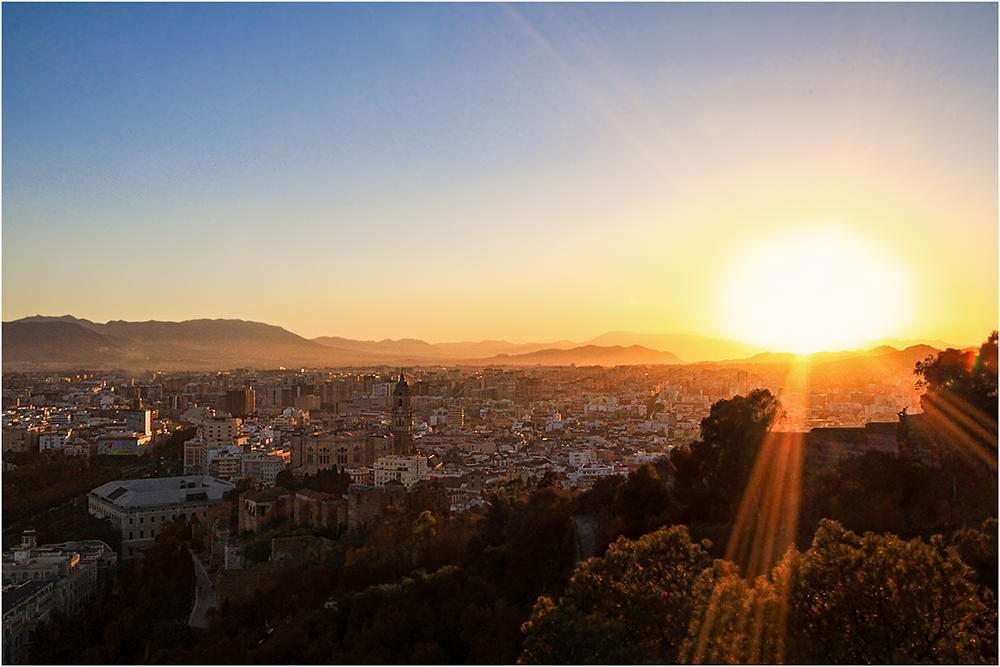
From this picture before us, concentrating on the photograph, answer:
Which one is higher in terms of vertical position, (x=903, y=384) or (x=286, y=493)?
(x=903, y=384)

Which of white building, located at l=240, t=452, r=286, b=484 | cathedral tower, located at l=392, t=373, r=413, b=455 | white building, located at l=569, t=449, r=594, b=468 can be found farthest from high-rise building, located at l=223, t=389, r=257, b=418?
white building, located at l=569, t=449, r=594, b=468

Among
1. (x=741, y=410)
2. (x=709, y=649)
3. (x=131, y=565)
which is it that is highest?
(x=741, y=410)

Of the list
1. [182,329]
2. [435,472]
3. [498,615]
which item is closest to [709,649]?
[498,615]

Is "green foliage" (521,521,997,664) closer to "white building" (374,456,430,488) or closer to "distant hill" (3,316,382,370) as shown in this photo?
"white building" (374,456,430,488)

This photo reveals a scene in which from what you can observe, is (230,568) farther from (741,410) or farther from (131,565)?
A: (741,410)

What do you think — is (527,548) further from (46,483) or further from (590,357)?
(590,357)

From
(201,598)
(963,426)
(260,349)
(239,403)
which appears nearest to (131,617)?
(201,598)
